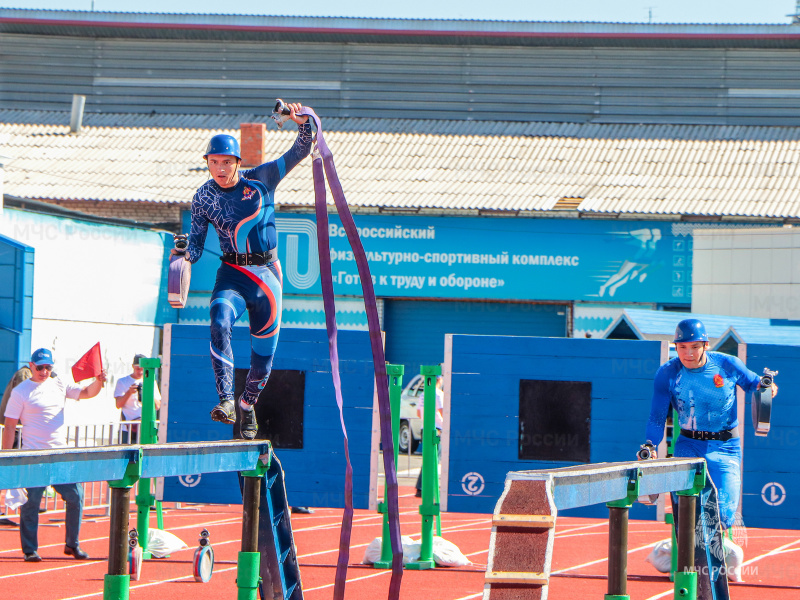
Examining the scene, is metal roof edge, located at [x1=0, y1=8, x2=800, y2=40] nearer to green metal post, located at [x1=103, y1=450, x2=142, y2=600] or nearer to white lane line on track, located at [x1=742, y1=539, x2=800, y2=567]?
white lane line on track, located at [x1=742, y1=539, x2=800, y2=567]

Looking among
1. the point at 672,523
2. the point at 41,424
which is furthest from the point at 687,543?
the point at 41,424

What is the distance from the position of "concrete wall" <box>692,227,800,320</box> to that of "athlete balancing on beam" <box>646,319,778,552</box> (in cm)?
1427

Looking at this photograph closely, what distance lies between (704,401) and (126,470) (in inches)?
177

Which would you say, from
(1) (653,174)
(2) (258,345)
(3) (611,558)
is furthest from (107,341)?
(3) (611,558)

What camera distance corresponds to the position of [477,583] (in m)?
11.0

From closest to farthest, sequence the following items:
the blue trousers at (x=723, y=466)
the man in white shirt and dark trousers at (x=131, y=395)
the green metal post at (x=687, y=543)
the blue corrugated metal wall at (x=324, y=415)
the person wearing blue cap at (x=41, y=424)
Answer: the green metal post at (x=687, y=543)
the blue trousers at (x=723, y=466)
the person wearing blue cap at (x=41, y=424)
the blue corrugated metal wall at (x=324, y=415)
the man in white shirt and dark trousers at (x=131, y=395)

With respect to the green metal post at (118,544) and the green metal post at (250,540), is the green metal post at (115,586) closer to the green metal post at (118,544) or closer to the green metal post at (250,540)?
the green metal post at (118,544)

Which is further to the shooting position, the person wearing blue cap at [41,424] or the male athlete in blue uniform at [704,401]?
the person wearing blue cap at [41,424]

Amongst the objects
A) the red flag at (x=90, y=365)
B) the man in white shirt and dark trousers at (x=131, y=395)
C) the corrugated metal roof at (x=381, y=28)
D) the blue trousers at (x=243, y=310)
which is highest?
the corrugated metal roof at (x=381, y=28)

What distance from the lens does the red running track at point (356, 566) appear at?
1047 cm

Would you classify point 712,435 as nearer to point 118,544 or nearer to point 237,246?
point 237,246

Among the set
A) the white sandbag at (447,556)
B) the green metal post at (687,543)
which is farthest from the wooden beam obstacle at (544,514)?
the white sandbag at (447,556)

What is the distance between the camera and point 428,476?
11.9 meters

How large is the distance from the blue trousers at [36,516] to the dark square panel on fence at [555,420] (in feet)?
13.7
